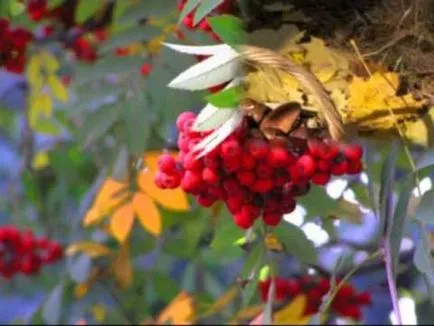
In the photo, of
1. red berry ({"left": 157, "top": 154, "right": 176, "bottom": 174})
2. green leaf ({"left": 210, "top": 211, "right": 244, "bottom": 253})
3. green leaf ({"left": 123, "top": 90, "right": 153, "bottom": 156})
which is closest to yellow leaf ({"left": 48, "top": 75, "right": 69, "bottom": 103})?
green leaf ({"left": 123, "top": 90, "right": 153, "bottom": 156})

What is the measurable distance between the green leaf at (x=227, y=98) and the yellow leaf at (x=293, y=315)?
0.62 meters

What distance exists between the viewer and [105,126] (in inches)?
52.9

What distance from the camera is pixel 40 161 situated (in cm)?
210

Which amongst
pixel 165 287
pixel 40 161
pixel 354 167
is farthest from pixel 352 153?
pixel 40 161

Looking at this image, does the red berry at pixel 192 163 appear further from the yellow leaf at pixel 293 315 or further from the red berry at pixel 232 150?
the yellow leaf at pixel 293 315

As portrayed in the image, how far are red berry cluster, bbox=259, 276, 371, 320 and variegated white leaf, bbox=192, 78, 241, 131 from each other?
658mm

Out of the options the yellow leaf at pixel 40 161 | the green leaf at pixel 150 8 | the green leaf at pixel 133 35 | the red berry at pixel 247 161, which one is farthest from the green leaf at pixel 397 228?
the yellow leaf at pixel 40 161

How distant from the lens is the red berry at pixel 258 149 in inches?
30.8

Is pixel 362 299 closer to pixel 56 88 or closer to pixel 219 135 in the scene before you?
pixel 56 88

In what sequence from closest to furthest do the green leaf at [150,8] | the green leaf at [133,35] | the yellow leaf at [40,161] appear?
the green leaf at [150,8] → the green leaf at [133,35] → the yellow leaf at [40,161]

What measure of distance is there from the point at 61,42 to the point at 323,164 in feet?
3.00

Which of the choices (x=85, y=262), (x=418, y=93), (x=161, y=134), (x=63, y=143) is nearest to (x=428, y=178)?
(x=418, y=93)

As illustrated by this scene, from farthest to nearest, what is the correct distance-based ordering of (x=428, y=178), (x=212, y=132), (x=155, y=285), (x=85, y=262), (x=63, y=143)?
(x=63, y=143), (x=155, y=285), (x=85, y=262), (x=428, y=178), (x=212, y=132)

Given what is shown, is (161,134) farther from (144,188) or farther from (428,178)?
(428,178)
